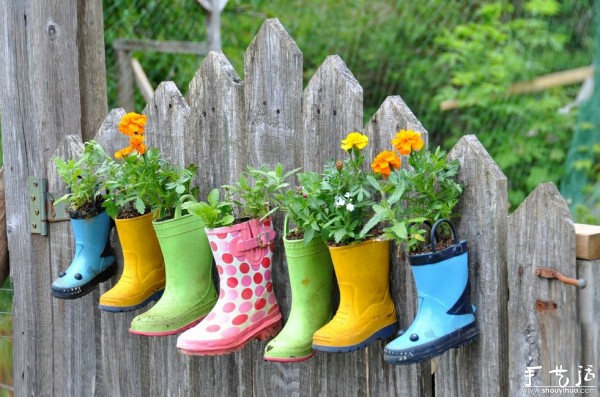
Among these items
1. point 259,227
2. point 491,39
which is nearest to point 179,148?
point 259,227

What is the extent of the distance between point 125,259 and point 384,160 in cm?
78

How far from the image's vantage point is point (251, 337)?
189cm

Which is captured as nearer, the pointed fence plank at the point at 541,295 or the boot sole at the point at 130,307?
the pointed fence plank at the point at 541,295

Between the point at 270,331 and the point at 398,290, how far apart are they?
314 mm

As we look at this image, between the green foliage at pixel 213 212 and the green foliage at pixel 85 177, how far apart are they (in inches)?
15.7

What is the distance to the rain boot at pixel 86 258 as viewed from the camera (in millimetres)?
2189

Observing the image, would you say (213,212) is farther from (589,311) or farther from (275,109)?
(589,311)

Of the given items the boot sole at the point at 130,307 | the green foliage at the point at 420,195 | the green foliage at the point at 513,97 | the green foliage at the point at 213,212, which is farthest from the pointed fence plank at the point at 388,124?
the green foliage at the point at 513,97

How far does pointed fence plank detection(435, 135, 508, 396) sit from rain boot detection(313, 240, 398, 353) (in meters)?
0.18

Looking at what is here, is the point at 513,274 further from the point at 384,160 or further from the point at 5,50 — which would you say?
the point at 5,50

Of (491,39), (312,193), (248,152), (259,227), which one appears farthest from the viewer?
(491,39)

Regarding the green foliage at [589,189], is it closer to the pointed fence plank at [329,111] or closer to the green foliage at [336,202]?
the pointed fence plank at [329,111]

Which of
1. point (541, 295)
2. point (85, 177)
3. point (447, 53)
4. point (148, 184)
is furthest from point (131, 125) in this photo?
point (447, 53)

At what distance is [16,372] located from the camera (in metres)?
2.62
